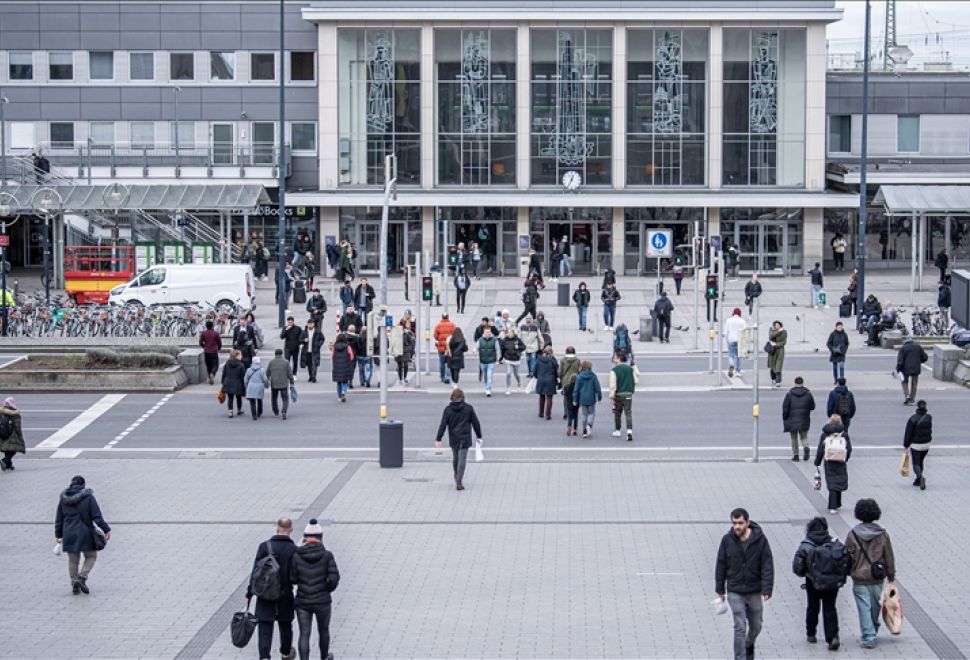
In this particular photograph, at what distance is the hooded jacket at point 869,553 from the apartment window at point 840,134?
183 ft

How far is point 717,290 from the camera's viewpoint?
3928 centimetres

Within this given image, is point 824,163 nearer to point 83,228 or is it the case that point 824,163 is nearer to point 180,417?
point 83,228

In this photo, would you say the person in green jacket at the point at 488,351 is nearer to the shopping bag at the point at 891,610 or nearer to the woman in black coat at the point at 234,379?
the woman in black coat at the point at 234,379

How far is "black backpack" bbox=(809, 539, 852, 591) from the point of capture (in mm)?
15594

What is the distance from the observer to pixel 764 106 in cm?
6531

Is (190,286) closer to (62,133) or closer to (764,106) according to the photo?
(62,133)

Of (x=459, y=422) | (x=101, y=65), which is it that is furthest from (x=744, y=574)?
(x=101, y=65)

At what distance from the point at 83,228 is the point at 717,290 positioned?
107 ft

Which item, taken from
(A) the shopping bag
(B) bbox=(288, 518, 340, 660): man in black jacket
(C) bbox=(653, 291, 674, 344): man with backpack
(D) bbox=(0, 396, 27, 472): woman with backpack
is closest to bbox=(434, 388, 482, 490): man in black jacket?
(D) bbox=(0, 396, 27, 472): woman with backpack

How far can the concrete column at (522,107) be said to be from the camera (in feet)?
213

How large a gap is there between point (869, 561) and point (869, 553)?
8 centimetres

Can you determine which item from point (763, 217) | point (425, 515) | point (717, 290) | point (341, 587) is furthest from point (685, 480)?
point (763, 217)

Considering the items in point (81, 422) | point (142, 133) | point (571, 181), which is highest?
point (142, 133)

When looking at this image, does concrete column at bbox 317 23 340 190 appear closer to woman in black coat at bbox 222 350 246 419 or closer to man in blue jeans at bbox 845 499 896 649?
woman in black coat at bbox 222 350 246 419
